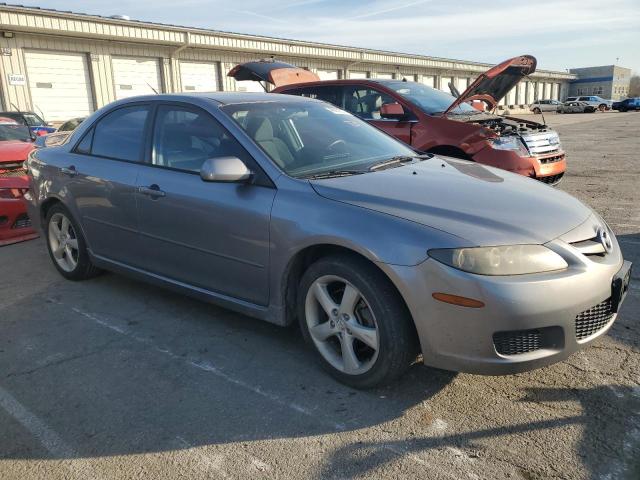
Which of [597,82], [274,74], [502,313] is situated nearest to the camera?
[502,313]

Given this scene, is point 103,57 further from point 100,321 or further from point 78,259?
point 100,321

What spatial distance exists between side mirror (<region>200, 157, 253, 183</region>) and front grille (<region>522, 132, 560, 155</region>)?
4.41 metres

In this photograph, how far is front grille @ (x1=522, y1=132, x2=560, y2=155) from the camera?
6473 mm

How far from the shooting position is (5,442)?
2580 mm

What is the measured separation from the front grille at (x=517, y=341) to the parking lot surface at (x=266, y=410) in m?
0.36

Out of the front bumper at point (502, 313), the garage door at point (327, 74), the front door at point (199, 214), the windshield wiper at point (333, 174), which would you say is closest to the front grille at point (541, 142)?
the windshield wiper at point (333, 174)

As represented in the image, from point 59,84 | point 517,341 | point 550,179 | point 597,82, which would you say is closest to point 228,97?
point 517,341

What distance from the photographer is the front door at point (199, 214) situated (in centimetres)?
324

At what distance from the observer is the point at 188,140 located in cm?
377

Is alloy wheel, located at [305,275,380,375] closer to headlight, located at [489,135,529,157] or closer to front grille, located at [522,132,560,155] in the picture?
headlight, located at [489,135,529,157]

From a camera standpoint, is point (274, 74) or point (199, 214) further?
point (274, 74)

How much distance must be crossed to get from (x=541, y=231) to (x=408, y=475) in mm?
1310

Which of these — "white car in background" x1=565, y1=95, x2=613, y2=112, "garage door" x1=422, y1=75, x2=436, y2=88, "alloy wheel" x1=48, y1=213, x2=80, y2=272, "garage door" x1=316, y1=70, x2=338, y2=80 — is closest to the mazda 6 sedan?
Result: "alloy wheel" x1=48, y1=213, x2=80, y2=272

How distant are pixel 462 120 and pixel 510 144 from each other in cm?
77
